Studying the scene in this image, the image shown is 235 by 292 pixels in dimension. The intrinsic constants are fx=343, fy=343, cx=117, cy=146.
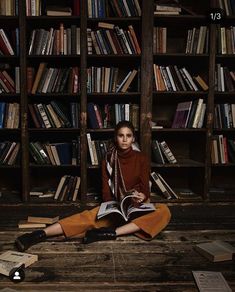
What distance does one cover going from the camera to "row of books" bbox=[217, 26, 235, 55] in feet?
10.6

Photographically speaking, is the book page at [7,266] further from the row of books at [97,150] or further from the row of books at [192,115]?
the row of books at [192,115]

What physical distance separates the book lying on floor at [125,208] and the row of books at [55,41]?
4.72 ft

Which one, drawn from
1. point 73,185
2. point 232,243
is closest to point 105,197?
point 73,185

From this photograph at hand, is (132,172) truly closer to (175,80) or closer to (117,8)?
(175,80)

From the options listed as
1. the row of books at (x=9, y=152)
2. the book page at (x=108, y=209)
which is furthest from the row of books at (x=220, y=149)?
the row of books at (x=9, y=152)

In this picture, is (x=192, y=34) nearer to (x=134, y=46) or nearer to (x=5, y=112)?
(x=134, y=46)

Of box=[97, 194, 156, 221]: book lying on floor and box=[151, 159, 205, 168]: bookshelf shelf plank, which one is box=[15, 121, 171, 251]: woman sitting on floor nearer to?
box=[97, 194, 156, 221]: book lying on floor

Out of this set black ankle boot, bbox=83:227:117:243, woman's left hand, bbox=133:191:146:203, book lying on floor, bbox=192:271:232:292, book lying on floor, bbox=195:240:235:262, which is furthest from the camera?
woman's left hand, bbox=133:191:146:203

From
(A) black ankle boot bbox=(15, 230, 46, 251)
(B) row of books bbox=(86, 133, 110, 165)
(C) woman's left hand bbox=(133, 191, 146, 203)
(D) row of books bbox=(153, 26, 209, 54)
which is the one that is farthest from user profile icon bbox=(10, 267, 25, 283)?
(D) row of books bbox=(153, 26, 209, 54)

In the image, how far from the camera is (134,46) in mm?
3211

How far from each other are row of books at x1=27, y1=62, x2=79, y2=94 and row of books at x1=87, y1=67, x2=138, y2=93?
0.13 metres

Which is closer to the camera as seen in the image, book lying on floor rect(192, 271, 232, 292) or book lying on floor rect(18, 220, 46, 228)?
book lying on floor rect(192, 271, 232, 292)

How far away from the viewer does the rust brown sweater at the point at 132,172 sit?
115 inches

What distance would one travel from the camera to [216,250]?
226cm
